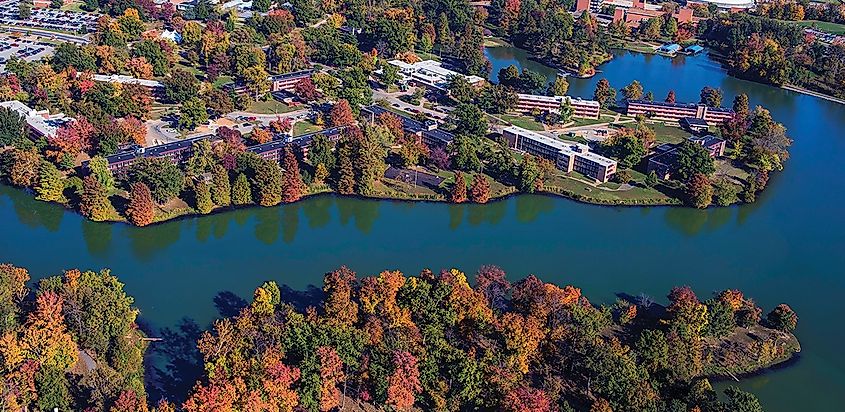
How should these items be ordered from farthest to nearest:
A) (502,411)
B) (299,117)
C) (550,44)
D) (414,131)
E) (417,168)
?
(550,44) < (299,117) < (414,131) < (417,168) < (502,411)

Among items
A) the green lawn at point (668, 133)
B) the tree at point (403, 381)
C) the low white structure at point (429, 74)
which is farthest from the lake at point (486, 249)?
the low white structure at point (429, 74)

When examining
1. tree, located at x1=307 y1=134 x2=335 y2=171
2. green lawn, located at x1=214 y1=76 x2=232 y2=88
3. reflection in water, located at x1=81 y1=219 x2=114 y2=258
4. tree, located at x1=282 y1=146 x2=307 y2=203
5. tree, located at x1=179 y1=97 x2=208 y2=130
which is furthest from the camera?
green lawn, located at x1=214 y1=76 x2=232 y2=88

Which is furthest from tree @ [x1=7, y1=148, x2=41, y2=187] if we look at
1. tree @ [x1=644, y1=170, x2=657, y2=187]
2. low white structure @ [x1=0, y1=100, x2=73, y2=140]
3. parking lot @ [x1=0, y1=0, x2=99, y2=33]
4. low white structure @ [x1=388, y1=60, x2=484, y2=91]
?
parking lot @ [x1=0, y1=0, x2=99, y2=33]

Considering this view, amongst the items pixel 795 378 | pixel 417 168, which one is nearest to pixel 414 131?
pixel 417 168

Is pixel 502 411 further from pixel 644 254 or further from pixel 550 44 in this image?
pixel 550 44

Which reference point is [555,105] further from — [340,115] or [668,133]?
[340,115]

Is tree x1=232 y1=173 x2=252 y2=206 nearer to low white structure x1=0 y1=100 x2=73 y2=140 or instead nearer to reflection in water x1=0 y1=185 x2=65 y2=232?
reflection in water x1=0 y1=185 x2=65 y2=232

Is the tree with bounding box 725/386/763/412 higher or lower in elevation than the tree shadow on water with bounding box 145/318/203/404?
higher

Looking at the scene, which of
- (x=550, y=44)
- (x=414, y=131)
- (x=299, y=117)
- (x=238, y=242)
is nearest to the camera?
(x=238, y=242)
